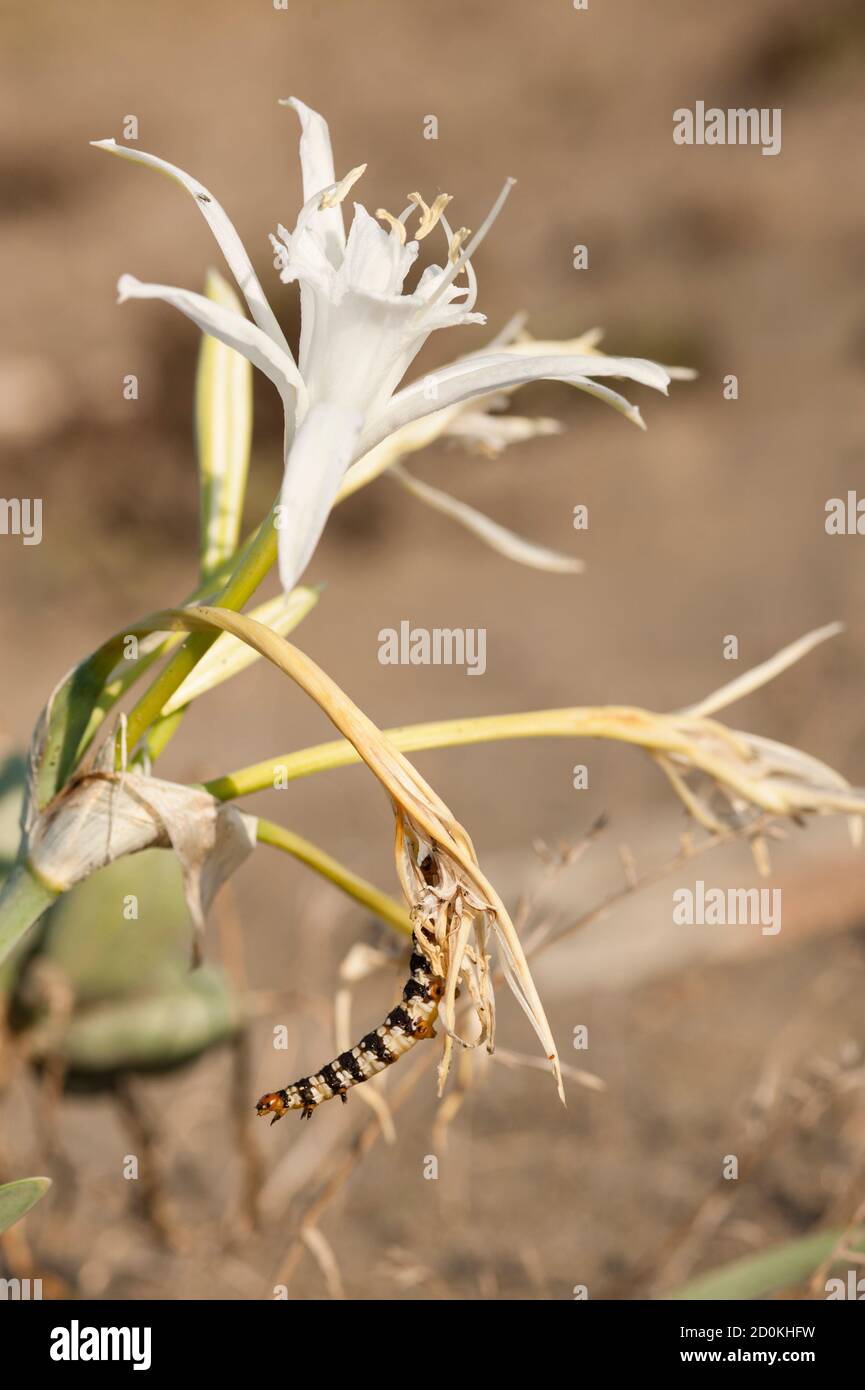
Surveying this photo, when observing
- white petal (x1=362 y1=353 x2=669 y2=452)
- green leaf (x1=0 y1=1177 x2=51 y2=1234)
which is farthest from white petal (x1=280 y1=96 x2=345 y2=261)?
green leaf (x1=0 y1=1177 x2=51 y2=1234)

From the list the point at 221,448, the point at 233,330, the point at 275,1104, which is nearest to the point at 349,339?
the point at 233,330

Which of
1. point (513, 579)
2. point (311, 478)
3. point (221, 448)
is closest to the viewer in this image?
point (311, 478)

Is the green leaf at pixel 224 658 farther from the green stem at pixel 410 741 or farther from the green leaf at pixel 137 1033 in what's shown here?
the green leaf at pixel 137 1033

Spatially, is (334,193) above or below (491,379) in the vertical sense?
above

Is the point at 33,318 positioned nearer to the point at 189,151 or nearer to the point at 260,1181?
the point at 189,151

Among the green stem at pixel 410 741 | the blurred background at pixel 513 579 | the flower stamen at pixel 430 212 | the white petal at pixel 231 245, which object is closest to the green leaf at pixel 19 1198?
the green stem at pixel 410 741

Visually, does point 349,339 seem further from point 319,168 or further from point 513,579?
point 513,579

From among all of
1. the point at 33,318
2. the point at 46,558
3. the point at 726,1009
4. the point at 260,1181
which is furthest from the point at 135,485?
the point at 260,1181
